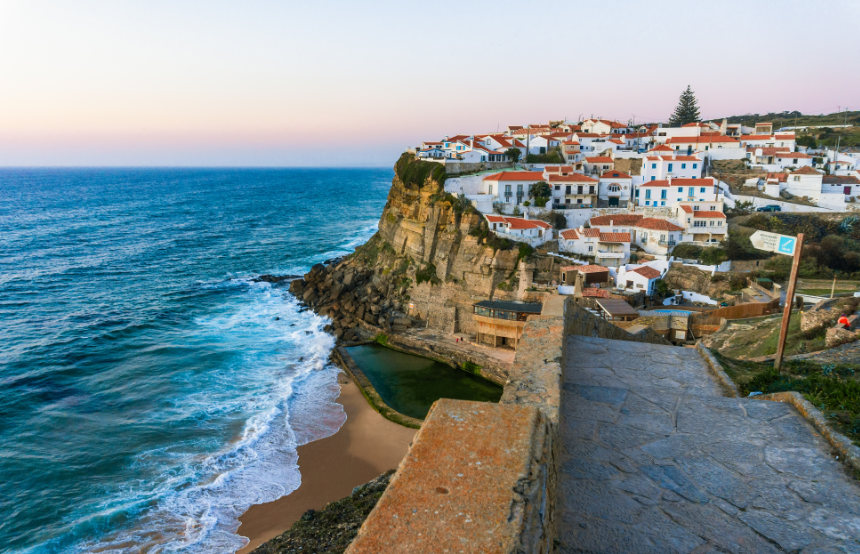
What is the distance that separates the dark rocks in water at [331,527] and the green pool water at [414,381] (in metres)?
10.4

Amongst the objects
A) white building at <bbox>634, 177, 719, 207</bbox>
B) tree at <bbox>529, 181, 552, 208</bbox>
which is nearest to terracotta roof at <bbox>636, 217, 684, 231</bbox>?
white building at <bbox>634, 177, 719, 207</bbox>

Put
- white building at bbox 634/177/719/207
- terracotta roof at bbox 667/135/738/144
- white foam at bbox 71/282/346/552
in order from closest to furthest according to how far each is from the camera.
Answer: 1. white foam at bbox 71/282/346/552
2. white building at bbox 634/177/719/207
3. terracotta roof at bbox 667/135/738/144

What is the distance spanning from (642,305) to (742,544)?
105ft

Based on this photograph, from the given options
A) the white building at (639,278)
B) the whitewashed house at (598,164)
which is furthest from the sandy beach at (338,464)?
the whitewashed house at (598,164)

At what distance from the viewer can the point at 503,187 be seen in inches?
1927

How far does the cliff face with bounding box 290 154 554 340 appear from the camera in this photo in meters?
37.9

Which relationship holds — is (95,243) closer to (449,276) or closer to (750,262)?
(449,276)

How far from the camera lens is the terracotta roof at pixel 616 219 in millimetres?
43094

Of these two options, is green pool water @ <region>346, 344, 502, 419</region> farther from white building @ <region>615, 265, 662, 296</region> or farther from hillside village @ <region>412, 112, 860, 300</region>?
hillside village @ <region>412, 112, 860, 300</region>

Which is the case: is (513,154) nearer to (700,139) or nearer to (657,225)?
(700,139)

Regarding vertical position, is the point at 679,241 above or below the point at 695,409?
below

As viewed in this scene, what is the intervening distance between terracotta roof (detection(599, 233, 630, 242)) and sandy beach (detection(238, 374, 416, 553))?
24718 millimetres

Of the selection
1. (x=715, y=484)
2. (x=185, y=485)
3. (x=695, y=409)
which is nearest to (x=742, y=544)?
(x=715, y=484)

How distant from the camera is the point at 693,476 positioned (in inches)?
173
